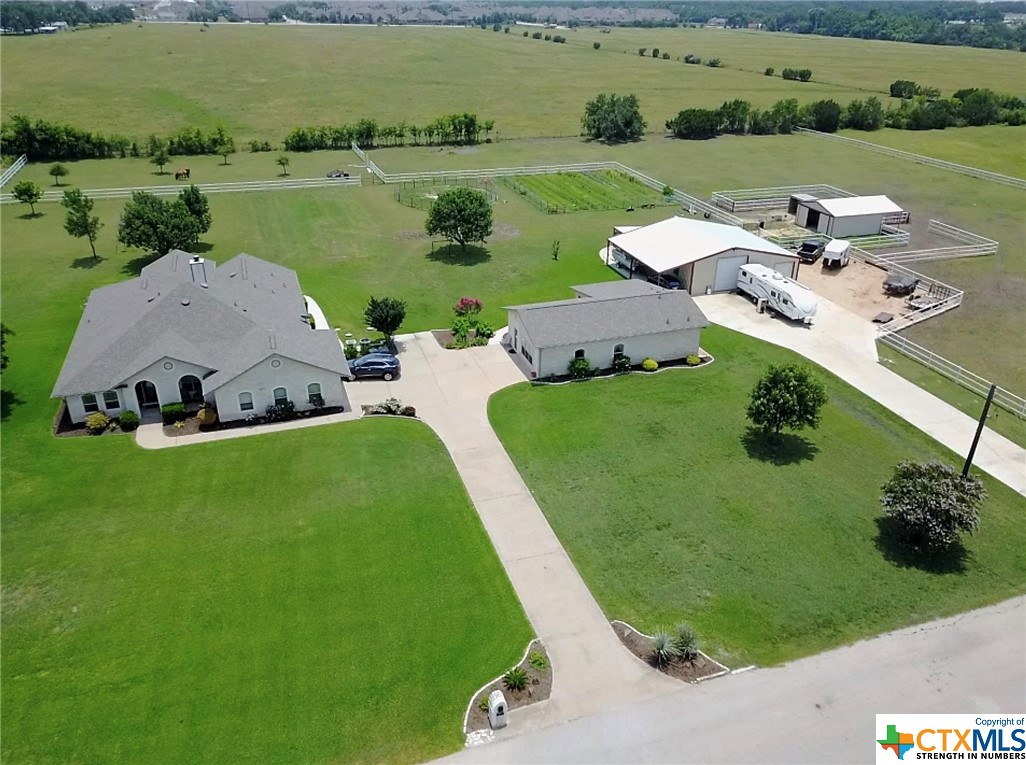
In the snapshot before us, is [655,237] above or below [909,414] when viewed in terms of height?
above

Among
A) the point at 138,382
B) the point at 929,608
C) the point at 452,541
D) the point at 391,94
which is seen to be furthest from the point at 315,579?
the point at 391,94

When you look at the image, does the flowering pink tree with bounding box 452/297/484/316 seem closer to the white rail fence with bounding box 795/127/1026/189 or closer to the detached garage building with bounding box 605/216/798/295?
the detached garage building with bounding box 605/216/798/295

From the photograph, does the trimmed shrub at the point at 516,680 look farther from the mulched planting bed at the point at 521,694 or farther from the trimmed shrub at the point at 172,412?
the trimmed shrub at the point at 172,412

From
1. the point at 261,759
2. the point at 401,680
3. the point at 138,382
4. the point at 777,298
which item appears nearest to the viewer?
the point at 261,759

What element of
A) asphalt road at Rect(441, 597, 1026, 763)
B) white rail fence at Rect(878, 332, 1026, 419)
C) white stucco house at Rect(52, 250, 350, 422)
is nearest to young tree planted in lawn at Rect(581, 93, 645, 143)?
white rail fence at Rect(878, 332, 1026, 419)

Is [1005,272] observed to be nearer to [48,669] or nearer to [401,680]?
[401,680]

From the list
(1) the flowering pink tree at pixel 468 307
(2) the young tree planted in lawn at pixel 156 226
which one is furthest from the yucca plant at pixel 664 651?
(2) the young tree planted in lawn at pixel 156 226
